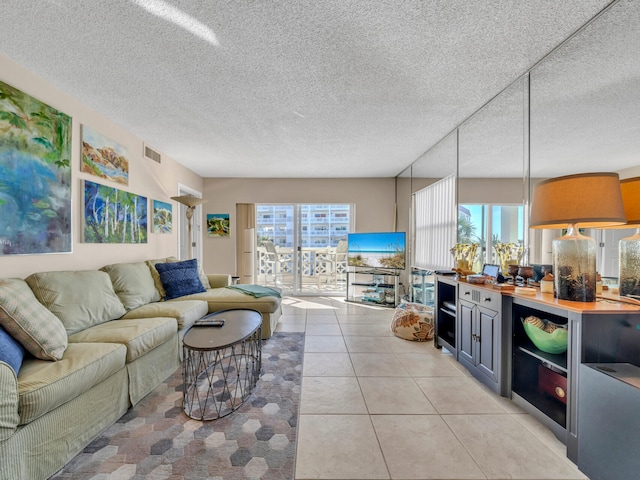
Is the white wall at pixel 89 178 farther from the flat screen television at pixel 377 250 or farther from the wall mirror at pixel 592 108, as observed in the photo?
the wall mirror at pixel 592 108

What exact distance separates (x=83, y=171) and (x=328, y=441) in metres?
3.10

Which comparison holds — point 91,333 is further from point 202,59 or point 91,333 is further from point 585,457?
point 585,457

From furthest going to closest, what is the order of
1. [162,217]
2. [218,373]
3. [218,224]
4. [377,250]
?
[218,224]
[377,250]
[162,217]
[218,373]

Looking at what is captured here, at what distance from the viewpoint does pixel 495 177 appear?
2.91m

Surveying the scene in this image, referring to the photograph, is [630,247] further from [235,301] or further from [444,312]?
[235,301]

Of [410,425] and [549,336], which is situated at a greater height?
[549,336]

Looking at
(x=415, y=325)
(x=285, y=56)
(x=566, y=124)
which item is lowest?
(x=415, y=325)

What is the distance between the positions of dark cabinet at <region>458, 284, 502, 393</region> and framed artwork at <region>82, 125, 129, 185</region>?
376 centimetres

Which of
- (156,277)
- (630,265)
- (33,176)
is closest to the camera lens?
(630,265)

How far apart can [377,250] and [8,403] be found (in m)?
4.51

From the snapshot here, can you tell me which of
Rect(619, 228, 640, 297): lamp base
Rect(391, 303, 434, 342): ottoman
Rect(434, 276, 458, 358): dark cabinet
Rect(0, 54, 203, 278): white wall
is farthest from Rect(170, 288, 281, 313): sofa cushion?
Rect(619, 228, 640, 297): lamp base

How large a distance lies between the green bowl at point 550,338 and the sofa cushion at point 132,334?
2701 millimetres

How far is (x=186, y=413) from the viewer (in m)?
1.83

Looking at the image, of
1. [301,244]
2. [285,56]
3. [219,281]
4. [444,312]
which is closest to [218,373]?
[219,281]
